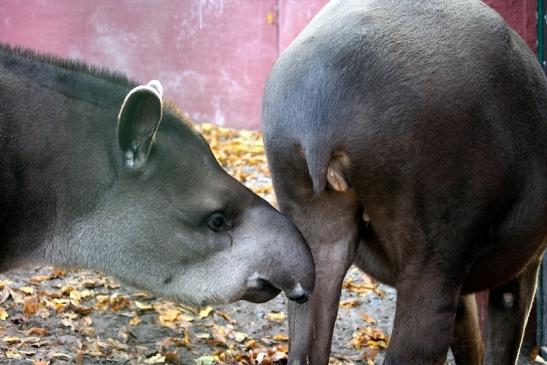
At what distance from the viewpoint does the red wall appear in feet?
40.3

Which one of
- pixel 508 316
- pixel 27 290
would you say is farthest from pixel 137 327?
pixel 508 316

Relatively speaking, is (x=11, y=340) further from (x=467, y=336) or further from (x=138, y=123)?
(x=467, y=336)

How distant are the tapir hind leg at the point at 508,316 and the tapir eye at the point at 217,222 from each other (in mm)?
1924

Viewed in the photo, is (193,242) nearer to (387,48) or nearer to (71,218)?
(71,218)

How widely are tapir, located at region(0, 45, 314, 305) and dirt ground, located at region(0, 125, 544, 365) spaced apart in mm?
1717

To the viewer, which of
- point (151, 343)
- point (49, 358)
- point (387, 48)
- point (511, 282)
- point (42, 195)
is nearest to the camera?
point (42, 195)

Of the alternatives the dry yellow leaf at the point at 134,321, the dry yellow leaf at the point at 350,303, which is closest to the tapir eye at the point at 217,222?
the dry yellow leaf at the point at 134,321

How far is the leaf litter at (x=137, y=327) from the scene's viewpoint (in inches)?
238

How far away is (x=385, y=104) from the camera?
431 cm

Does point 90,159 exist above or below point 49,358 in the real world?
above

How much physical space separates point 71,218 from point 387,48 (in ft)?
5.05

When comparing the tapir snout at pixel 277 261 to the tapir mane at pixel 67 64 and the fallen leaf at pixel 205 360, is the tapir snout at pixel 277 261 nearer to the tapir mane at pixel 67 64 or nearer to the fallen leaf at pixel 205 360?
the tapir mane at pixel 67 64

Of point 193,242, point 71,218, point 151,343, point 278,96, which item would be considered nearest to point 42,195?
point 71,218

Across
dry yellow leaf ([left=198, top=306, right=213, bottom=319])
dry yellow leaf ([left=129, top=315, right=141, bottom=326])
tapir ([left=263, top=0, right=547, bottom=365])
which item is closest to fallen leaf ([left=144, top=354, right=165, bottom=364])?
dry yellow leaf ([left=129, top=315, right=141, bottom=326])
